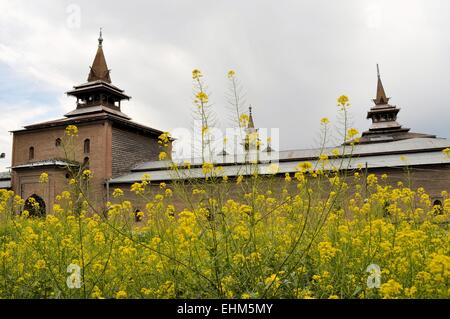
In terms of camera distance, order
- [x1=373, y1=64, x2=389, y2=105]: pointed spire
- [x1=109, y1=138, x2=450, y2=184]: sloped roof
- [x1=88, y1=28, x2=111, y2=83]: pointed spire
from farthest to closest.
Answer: [x1=373, y1=64, x2=389, y2=105]: pointed spire
[x1=88, y1=28, x2=111, y2=83]: pointed spire
[x1=109, y1=138, x2=450, y2=184]: sloped roof

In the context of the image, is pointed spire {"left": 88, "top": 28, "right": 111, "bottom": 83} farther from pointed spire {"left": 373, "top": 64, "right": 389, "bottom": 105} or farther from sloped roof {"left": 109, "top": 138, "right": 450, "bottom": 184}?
pointed spire {"left": 373, "top": 64, "right": 389, "bottom": 105}

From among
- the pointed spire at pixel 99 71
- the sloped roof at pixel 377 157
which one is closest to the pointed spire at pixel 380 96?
the sloped roof at pixel 377 157

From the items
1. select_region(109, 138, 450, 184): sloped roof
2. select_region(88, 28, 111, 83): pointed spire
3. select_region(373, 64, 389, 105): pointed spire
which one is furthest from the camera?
select_region(373, 64, 389, 105): pointed spire

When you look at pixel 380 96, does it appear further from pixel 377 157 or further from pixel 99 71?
pixel 99 71

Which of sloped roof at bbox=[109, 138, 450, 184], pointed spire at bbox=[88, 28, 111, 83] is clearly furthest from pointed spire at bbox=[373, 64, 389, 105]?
pointed spire at bbox=[88, 28, 111, 83]

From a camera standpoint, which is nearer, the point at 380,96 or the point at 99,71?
the point at 99,71

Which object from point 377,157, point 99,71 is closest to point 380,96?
point 377,157

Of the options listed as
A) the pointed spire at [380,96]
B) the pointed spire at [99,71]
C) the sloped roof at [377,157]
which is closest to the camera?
the sloped roof at [377,157]

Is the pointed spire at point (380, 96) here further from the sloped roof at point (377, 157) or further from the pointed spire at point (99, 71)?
the pointed spire at point (99, 71)

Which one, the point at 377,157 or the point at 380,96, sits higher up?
the point at 380,96
